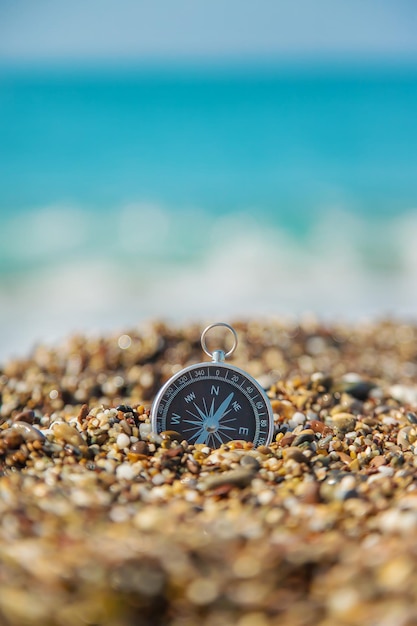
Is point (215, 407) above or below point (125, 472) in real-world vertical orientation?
above

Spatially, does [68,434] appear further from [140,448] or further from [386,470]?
[386,470]

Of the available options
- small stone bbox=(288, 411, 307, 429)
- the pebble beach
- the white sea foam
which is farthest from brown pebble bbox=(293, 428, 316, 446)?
the white sea foam

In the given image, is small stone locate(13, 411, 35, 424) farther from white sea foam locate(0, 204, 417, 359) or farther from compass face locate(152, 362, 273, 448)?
white sea foam locate(0, 204, 417, 359)

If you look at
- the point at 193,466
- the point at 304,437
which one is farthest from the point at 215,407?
the point at 304,437

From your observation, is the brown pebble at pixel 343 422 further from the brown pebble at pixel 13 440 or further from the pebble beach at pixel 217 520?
the brown pebble at pixel 13 440

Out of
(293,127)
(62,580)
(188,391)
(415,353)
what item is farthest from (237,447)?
(293,127)

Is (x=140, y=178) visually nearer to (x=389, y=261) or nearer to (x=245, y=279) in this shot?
(x=245, y=279)
